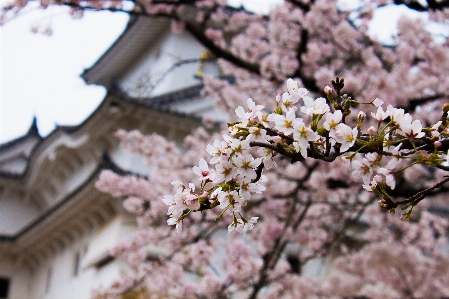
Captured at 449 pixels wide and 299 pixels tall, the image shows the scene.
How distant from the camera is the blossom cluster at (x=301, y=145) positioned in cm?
156

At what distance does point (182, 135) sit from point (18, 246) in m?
6.74

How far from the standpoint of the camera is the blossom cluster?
5.12ft

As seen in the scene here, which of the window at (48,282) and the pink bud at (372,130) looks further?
the window at (48,282)

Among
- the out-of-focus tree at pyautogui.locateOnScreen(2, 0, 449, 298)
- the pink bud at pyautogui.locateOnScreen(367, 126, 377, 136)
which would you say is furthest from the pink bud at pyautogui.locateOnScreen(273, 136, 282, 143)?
the out-of-focus tree at pyautogui.locateOnScreen(2, 0, 449, 298)

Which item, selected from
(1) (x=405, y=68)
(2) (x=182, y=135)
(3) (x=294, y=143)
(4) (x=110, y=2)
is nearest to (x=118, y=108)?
(2) (x=182, y=135)

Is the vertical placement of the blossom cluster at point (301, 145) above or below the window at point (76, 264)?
above

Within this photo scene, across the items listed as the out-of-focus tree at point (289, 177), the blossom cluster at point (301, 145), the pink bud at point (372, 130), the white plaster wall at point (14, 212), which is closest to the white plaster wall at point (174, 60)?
the white plaster wall at point (14, 212)

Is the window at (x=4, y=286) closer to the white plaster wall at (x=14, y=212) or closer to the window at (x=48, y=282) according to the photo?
the window at (x=48, y=282)

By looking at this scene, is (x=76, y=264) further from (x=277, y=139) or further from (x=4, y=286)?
(x=277, y=139)

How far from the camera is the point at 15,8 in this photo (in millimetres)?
6496

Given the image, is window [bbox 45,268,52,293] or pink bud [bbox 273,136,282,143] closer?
pink bud [bbox 273,136,282,143]

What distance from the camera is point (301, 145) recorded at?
1533mm

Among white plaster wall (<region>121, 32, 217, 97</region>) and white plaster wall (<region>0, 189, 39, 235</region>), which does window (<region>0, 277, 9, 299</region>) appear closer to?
white plaster wall (<region>0, 189, 39, 235</region>)

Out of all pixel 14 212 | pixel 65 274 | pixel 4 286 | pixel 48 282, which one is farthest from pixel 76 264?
pixel 14 212
